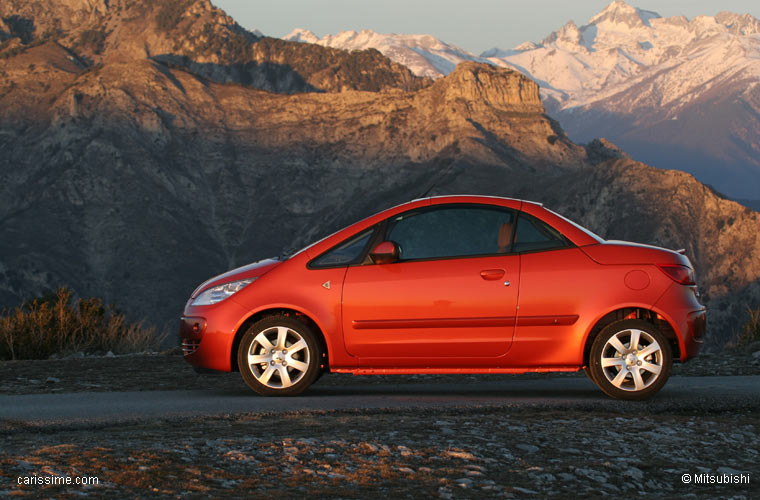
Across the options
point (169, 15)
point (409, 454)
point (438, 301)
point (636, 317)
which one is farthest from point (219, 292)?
point (169, 15)

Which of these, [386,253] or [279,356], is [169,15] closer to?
[279,356]

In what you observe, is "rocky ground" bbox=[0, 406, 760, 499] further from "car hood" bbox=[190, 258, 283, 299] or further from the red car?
"car hood" bbox=[190, 258, 283, 299]

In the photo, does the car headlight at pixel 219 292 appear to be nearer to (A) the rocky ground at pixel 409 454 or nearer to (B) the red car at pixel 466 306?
(B) the red car at pixel 466 306

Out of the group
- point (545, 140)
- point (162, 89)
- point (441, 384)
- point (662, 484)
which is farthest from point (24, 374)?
point (162, 89)

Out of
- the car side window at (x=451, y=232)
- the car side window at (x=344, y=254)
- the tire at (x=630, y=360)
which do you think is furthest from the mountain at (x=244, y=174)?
the car side window at (x=344, y=254)

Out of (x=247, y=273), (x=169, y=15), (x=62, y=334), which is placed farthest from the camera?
(x=169, y=15)

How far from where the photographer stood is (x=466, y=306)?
26.2 ft

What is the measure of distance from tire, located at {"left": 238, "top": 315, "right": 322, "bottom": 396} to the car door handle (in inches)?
57.2

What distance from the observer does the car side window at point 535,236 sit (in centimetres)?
813

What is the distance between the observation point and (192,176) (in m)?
122

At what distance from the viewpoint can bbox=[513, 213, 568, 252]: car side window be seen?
8.13 meters

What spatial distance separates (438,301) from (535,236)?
973 millimetres

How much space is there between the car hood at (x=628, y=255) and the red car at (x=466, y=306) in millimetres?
11

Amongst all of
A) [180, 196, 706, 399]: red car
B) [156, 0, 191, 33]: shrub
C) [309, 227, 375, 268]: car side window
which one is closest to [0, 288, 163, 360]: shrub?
[180, 196, 706, 399]: red car
